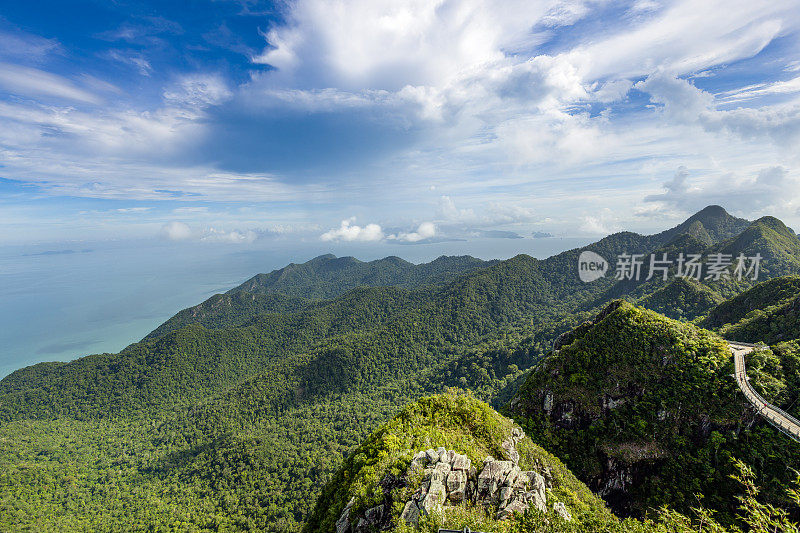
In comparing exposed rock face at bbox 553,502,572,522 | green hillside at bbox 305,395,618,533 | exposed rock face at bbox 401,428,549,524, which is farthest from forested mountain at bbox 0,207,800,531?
exposed rock face at bbox 401,428,549,524

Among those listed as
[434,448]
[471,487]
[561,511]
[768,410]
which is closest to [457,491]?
[471,487]

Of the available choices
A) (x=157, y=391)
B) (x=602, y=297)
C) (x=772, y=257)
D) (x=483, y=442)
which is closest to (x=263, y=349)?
(x=157, y=391)

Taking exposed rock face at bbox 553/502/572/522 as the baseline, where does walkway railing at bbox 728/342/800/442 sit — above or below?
below

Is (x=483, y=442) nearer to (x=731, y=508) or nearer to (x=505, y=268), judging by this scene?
(x=731, y=508)

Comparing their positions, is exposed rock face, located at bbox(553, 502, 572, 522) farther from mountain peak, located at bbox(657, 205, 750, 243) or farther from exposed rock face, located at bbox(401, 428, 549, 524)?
mountain peak, located at bbox(657, 205, 750, 243)

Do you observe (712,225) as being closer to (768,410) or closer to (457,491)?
(768,410)

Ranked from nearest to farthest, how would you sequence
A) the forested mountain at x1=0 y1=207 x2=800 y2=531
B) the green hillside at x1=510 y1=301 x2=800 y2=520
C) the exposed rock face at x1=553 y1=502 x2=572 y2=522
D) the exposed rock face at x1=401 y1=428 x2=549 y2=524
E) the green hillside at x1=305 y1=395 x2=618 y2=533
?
1. the exposed rock face at x1=401 y1=428 x2=549 y2=524
2. the exposed rock face at x1=553 y1=502 x2=572 y2=522
3. the green hillside at x1=305 y1=395 x2=618 y2=533
4. the green hillside at x1=510 y1=301 x2=800 y2=520
5. the forested mountain at x1=0 y1=207 x2=800 y2=531

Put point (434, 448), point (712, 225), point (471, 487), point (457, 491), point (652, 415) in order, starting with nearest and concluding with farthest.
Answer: point (457, 491)
point (471, 487)
point (434, 448)
point (652, 415)
point (712, 225)

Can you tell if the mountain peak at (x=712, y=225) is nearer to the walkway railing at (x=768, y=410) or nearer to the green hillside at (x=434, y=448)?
the walkway railing at (x=768, y=410)

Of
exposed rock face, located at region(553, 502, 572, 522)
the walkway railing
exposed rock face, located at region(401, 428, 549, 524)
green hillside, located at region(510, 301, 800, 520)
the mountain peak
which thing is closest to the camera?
exposed rock face, located at region(401, 428, 549, 524)
